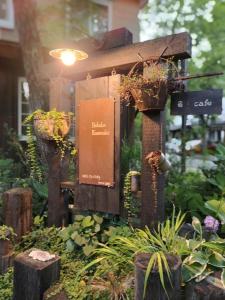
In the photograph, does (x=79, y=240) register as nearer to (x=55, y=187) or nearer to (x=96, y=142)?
(x=55, y=187)

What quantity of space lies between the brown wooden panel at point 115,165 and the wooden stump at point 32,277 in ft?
3.29

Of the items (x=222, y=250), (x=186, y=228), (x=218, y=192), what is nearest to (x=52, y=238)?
(x=186, y=228)

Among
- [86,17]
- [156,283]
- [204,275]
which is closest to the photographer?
[156,283]

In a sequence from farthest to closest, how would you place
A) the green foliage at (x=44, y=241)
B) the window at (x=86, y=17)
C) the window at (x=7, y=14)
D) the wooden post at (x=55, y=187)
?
the window at (x=86, y=17)
the window at (x=7, y=14)
the wooden post at (x=55, y=187)
the green foliage at (x=44, y=241)

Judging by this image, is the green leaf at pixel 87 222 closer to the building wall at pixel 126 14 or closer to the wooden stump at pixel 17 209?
the wooden stump at pixel 17 209

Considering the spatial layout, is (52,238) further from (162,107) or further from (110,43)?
(110,43)

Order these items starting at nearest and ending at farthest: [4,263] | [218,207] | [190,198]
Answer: [218,207] < [4,263] < [190,198]

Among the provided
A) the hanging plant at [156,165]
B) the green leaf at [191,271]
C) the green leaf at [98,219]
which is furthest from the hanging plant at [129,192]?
the green leaf at [191,271]

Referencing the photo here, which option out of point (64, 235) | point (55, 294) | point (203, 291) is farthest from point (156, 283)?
point (64, 235)

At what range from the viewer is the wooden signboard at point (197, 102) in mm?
3430

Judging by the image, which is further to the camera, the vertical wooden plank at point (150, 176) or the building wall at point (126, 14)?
the building wall at point (126, 14)

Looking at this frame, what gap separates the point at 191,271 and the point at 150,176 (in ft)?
3.84

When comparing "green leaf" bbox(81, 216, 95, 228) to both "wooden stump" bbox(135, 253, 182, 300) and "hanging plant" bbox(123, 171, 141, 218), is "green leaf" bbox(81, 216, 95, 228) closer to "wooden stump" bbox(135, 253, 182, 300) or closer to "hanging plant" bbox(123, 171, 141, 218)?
"hanging plant" bbox(123, 171, 141, 218)

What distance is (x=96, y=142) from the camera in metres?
3.86
